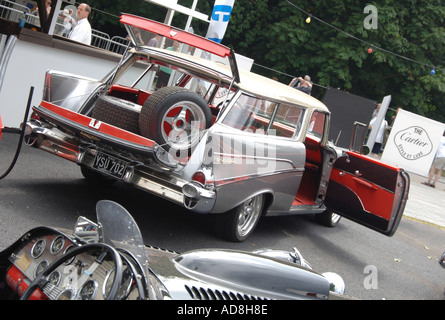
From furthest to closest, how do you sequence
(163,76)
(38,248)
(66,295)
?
(163,76), (38,248), (66,295)

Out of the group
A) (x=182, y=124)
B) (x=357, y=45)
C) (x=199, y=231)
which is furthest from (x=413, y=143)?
(x=182, y=124)

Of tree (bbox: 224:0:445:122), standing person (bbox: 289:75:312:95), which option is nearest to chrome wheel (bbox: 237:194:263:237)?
standing person (bbox: 289:75:312:95)

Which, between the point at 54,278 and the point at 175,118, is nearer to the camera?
the point at 54,278

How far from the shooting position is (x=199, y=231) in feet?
21.9

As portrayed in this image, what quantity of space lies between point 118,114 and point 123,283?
412 cm

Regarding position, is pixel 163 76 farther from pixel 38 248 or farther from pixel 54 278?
pixel 54 278

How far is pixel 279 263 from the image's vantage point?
3178 millimetres

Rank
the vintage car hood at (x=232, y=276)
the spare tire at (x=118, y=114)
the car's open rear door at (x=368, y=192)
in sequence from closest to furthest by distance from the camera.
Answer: the vintage car hood at (x=232, y=276) < the spare tire at (x=118, y=114) < the car's open rear door at (x=368, y=192)

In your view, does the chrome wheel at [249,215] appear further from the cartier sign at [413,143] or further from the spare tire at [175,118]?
the cartier sign at [413,143]

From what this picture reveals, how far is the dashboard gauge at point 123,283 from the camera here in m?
2.23

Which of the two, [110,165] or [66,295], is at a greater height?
[66,295]

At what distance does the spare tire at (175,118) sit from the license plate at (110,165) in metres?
0.39

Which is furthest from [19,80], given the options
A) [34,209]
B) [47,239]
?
[47,239]

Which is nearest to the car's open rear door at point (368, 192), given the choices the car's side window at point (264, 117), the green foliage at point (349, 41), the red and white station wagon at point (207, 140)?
the red and white station wagon at point (207, 140)
